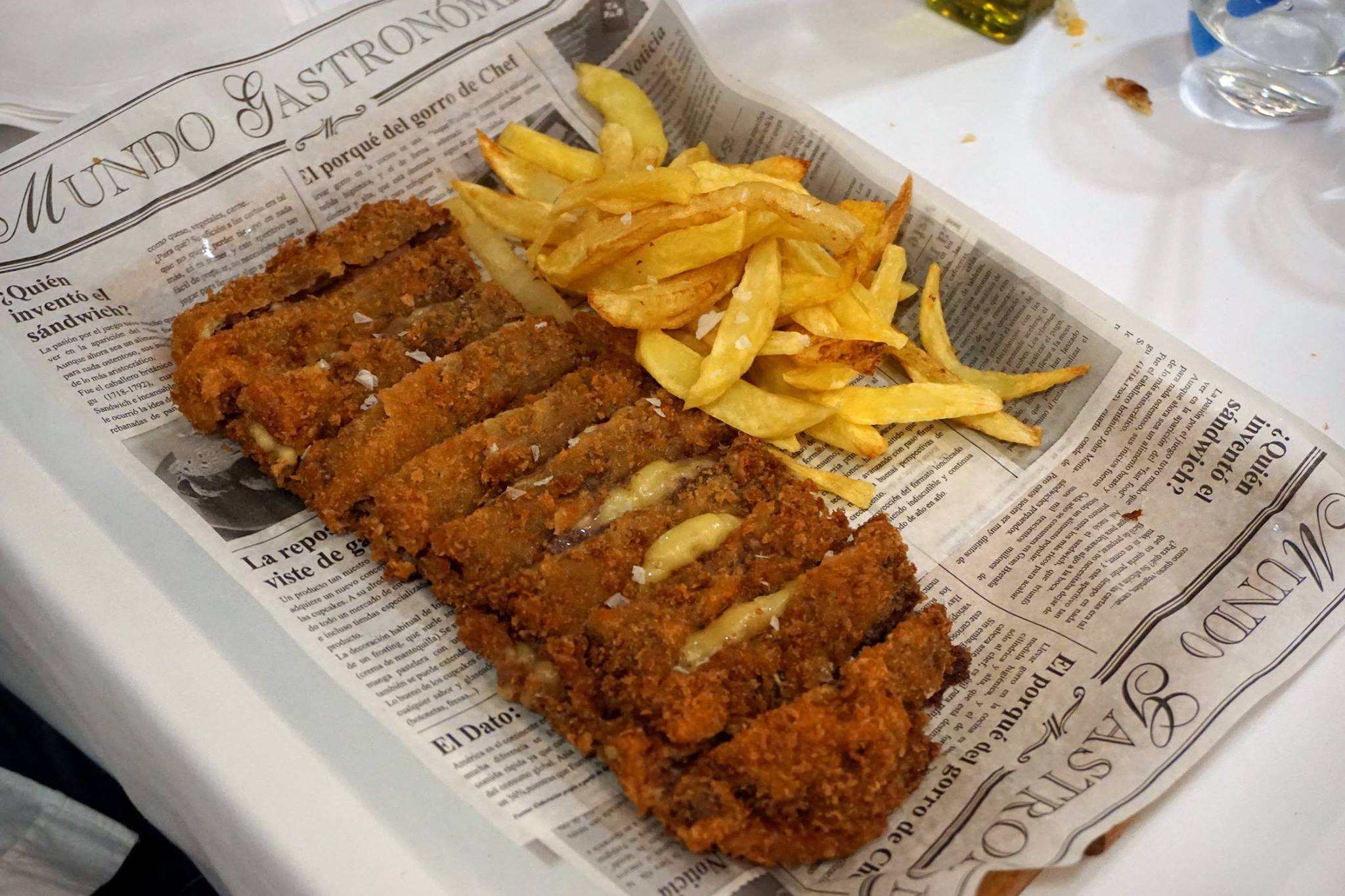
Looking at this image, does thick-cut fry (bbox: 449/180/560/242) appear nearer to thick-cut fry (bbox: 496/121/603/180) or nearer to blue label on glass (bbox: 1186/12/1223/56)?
thick-cut fry (bbox: 496/121/603/180)

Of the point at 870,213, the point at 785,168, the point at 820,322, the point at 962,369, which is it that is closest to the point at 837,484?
the point at 820,322

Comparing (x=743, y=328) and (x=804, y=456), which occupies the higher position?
(x=743, y=328)

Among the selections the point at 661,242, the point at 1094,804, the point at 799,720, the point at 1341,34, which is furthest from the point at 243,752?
the point at 1341,34

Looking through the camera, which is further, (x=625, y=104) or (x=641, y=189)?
(x=625, y=104)

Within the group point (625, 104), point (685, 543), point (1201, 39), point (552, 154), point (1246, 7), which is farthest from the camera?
point (1201, 39)

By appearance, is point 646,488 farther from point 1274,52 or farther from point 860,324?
point 1274,52

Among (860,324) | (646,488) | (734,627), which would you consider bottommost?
(734,627)

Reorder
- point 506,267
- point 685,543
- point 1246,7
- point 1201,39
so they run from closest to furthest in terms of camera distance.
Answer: point 685,543, point 506,267, point 1246,7, point 1201,39

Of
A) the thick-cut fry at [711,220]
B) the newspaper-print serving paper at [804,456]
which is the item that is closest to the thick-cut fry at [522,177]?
the newspaper-print serving paper at [804,456]
